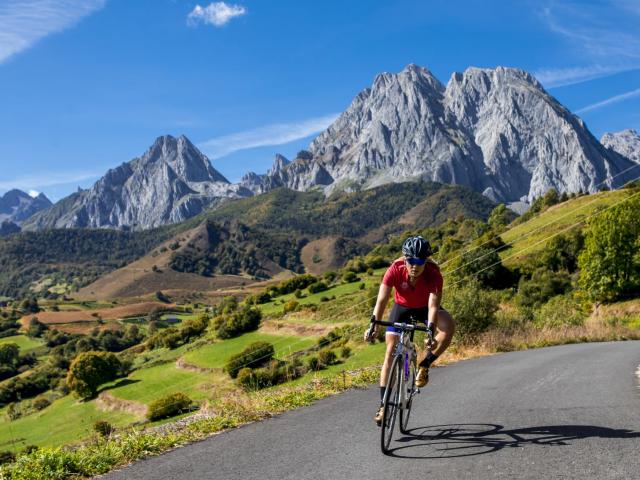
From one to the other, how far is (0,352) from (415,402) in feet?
412

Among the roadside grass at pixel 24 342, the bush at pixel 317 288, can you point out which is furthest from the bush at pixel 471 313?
the roadside grass at pixel 24 342

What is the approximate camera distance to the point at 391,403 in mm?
6695

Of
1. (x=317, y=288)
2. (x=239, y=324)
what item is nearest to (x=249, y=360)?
(x=239, y=324)

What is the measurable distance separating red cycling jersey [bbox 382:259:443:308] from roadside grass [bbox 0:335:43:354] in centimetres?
14041

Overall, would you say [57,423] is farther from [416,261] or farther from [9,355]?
[9,355]

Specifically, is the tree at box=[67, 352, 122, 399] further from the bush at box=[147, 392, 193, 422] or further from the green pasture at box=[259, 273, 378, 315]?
the green pasture at box=[259, 273, 378, 315]

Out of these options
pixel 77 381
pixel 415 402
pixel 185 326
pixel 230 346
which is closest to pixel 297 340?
pixel 230 346

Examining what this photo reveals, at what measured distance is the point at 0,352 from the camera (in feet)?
367

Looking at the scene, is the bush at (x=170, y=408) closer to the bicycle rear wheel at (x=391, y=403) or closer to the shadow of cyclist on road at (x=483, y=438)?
the shadow of cyclist on road at (x=483, y=438)

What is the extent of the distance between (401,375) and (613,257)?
49.8m

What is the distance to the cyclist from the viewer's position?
6.95 meters

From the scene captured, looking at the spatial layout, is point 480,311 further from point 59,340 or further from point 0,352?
point 59,340

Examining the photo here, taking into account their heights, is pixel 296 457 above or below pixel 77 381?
above

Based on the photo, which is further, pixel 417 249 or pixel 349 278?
pixel 349 278
